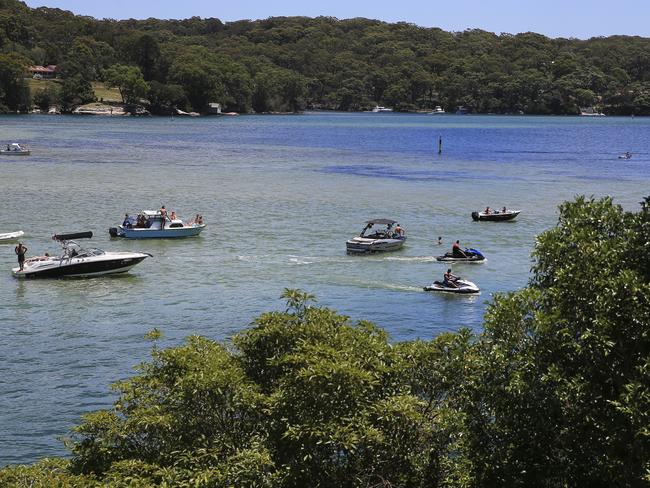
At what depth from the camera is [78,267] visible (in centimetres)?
4800

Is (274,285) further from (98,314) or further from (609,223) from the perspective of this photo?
(609,223)

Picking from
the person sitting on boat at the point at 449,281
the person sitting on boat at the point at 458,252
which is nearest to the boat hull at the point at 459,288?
the person sitting on boat at the point at 449,281

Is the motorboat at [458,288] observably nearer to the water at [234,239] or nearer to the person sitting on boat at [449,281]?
the person sitting on boat at [449,281]

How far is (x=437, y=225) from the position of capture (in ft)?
225

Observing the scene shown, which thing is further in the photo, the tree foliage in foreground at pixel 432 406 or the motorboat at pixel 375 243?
the motorboat at pixel 375 243

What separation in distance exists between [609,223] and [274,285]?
31371mm

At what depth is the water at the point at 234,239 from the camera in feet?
113

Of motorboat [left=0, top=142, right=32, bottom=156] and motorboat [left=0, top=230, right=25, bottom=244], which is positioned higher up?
motorboat [left=0, top=142, right=32, bottom=156]

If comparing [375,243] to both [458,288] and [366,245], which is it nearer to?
[366,245]

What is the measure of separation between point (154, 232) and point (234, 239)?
17.3ft

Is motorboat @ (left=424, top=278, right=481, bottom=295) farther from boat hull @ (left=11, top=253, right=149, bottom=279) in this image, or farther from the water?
boat hull @ (left=11, top=253, right=149, bottom=279)

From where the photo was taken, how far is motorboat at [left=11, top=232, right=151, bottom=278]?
47.5 metres

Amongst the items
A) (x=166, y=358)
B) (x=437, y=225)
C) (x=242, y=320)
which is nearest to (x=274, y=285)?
(x=242, y=320)

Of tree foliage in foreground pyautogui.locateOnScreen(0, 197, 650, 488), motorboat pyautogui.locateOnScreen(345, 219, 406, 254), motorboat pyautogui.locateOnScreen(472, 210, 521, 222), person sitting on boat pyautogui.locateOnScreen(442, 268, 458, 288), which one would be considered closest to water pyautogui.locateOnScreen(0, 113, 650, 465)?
motorboat pyautogui.locateOnScreen(472, 210, 521, 222)
